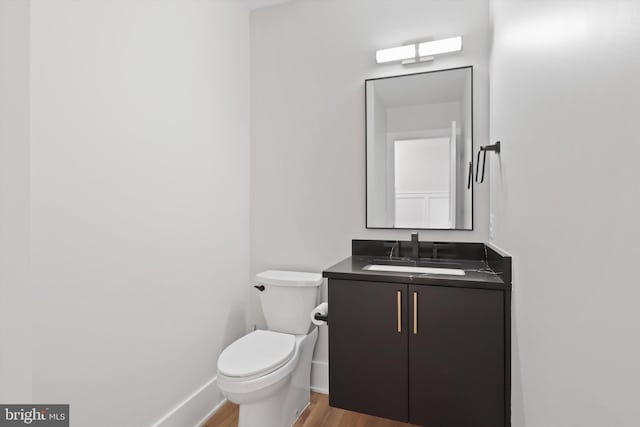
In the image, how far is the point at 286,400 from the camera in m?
1.83

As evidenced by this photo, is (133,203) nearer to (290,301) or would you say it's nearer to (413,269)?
(290,301)

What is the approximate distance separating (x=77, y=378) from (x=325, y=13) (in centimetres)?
244

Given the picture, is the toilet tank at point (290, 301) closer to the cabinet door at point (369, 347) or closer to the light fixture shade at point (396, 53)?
the cabinet door at point (369, 347)

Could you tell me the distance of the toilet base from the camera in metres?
1.66

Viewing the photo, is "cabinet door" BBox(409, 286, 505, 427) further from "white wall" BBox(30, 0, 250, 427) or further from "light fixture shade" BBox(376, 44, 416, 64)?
"light fixture shade" BBox(376, 44, 416, 64)

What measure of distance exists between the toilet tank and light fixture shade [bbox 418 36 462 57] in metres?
1.54

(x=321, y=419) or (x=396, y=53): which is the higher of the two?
(x=396, y=53)

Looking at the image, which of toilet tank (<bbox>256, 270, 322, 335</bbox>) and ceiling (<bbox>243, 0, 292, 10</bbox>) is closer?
toilet tank (<bbox>256, 270, 322, 335</bbox>)

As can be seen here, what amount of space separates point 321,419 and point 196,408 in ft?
2.37

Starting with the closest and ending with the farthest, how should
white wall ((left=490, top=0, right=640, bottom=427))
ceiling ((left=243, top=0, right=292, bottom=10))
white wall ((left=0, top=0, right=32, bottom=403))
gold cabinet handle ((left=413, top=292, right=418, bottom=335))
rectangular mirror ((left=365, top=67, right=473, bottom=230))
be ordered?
white wall ((left=490, top=0, right=640, bottom=427)) < white wall ((left=0, top=0, right=32, bottom=403)) < gold cabinet handle ((left=413, top=292, right=418, bottom=335)) < rectangular mirror ((left=365, top=67, right=473, bottom=230)) < ceiling ((left=243, top=0, right=292, bottom=10))

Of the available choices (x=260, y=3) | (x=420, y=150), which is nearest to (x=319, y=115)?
(x=420, y=150)

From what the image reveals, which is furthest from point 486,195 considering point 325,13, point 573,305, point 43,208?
point 43,208

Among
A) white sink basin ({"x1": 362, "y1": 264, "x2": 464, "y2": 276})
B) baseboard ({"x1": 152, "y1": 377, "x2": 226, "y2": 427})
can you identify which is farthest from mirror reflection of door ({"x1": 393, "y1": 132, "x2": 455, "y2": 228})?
baseboard ({"x1": 152, "y1": 377, "x2": 226, "y2": 427})

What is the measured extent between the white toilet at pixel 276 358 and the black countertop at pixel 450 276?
0.41 meters
